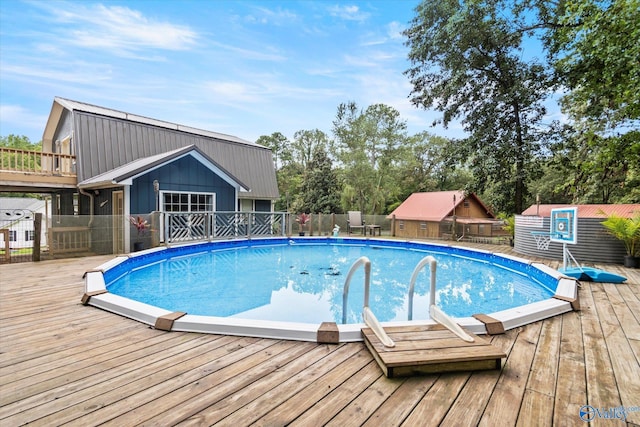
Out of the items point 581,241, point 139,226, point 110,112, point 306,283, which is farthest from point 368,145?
point 306,283

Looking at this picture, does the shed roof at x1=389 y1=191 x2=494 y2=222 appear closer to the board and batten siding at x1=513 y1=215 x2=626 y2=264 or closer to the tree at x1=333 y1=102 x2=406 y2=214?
the tree at x1=333 y1=102 x2=406 y2=214

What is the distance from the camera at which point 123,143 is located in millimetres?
10977

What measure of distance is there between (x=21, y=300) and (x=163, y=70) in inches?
522

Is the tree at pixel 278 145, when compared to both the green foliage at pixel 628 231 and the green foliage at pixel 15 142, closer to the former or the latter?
the green foliage at pixel 15 142

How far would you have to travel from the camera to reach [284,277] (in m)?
6.71

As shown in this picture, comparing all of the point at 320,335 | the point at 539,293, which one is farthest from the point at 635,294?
the point at 320,335

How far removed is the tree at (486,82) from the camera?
33.9 ft

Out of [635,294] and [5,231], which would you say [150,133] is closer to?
[5,231]

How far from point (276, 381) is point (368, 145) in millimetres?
17892

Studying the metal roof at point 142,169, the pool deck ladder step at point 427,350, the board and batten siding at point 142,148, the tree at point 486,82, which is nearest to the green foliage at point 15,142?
the board and batten siding at point 142,148

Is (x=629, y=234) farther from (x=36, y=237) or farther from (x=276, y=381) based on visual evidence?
(x=36, y=237)

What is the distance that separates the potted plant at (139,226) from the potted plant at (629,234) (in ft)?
37.9

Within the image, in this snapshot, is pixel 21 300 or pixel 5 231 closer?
pixel 21 300

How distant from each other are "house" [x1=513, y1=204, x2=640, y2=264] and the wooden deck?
230 inches
